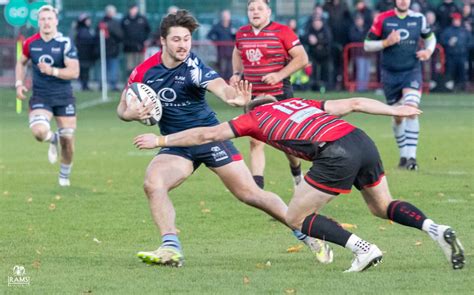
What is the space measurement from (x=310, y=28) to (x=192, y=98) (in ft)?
68.3

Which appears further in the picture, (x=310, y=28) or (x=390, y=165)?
(x=310, y=28)

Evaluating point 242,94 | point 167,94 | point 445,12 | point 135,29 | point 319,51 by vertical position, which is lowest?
point 319,51

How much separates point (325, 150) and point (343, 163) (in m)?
0.16

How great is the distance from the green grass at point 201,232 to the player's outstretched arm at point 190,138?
944 mm

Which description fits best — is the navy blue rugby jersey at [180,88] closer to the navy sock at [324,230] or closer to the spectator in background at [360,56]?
the navy sock at [324,230]

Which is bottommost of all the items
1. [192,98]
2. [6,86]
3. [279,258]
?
[6,86]

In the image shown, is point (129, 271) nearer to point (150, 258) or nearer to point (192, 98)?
point (150, 258)

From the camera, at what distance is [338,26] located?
102 ft

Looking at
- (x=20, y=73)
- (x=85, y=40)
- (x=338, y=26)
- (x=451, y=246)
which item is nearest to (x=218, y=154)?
(x=451, y=246)

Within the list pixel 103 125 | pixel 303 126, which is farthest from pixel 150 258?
pixel 103 125

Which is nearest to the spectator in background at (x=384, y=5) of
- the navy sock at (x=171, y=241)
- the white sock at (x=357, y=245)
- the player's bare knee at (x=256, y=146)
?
the player's bare knee at (x=256, y=146)

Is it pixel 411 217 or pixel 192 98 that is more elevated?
pixel 192 98

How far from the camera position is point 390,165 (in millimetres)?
17344

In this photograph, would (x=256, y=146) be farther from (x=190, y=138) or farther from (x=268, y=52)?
(x=190, y=138)
